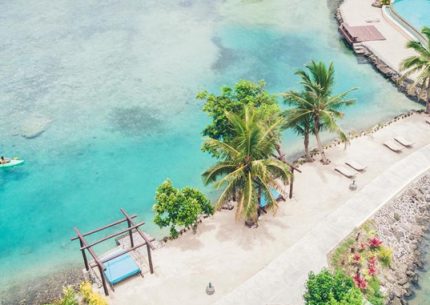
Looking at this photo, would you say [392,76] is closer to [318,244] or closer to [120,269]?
[318,244]

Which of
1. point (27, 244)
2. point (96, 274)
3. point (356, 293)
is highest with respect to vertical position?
point (356, 293)

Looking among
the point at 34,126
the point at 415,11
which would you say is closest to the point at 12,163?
the point at 34,126

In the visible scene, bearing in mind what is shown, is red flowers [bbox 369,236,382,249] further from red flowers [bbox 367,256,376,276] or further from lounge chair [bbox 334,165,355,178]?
lounge chair [bbox 334,165,355,178]

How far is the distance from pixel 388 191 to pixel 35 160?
31865 millimetres

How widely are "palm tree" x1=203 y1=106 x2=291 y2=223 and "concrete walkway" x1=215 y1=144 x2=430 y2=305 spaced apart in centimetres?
405

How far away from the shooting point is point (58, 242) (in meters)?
36.7

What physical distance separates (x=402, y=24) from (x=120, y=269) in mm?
53846

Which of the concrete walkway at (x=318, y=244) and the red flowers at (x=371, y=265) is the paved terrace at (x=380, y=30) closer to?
the concrete walkway at (x=318, y=244)

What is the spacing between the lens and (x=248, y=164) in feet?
99.5

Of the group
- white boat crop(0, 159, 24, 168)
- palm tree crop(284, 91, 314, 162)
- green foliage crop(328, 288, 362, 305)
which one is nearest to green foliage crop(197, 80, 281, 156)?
palm tree crop(284, 91, 314, 162)

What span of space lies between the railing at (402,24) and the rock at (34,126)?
47.0 meters

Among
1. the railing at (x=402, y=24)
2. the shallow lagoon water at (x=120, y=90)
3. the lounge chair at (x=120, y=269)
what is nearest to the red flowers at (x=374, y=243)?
the shallow lagoon water at (x=120, y=90)

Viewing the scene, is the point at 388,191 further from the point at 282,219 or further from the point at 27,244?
the point at 27,244

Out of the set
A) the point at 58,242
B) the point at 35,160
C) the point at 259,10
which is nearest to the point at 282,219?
the point at 58,242
